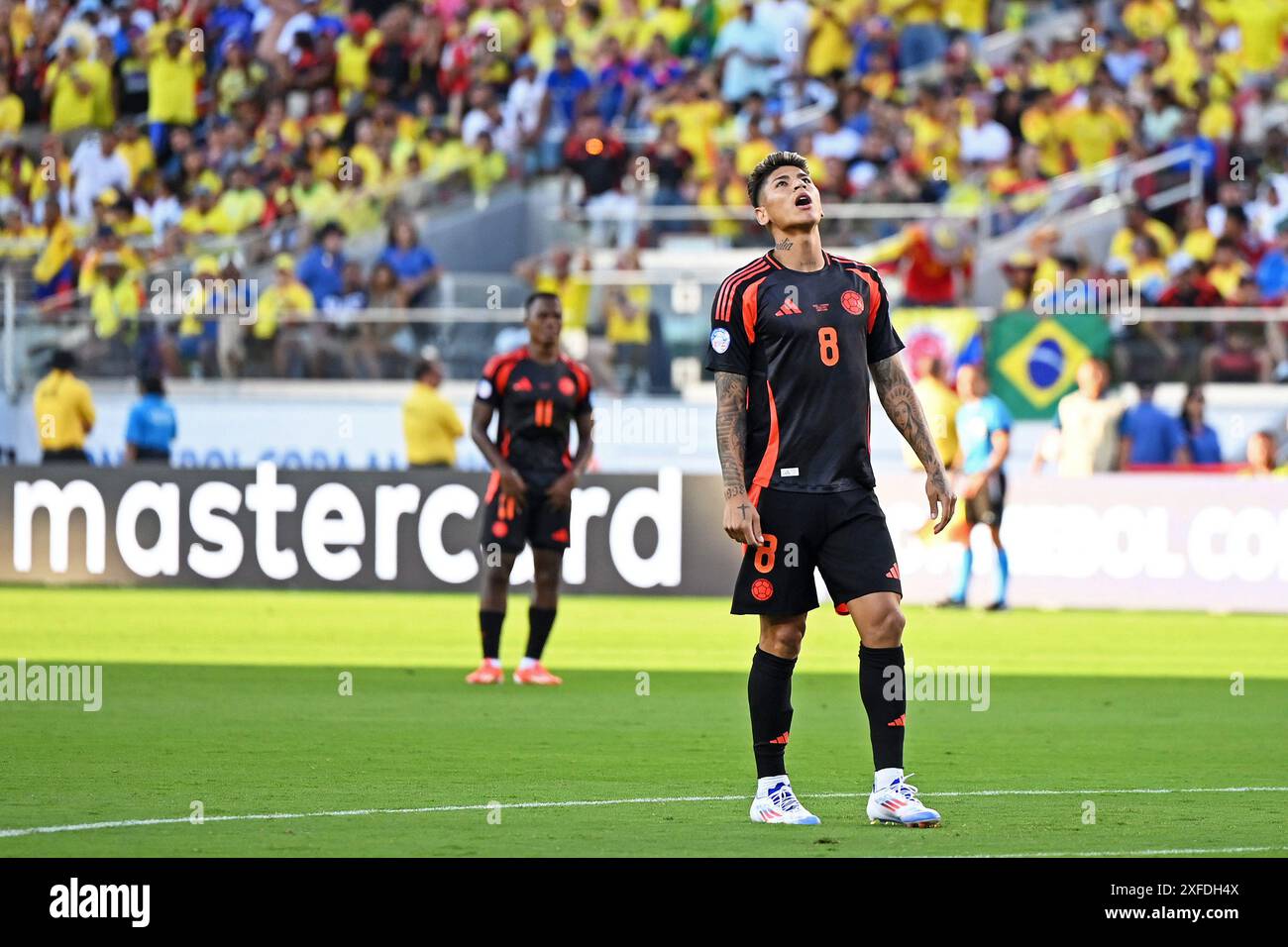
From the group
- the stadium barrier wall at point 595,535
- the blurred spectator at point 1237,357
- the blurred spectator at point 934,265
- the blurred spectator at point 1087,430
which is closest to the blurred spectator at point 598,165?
the blurred spectator at point 934,265

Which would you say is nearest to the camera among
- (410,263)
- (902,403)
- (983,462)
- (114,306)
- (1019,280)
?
(902,403)

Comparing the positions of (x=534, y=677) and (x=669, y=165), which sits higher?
(x=669, y=165)

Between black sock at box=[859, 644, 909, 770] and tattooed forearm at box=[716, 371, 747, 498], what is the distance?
0.78 meters

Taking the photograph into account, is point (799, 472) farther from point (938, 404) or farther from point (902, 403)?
point (938, 404)

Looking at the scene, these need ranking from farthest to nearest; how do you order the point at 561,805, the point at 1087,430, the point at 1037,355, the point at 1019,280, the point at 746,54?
the point at 746,54
the point at 1019,280
the point at 1037,355
the point at 1087,430
the point at 561,805

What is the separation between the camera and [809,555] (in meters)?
8.30

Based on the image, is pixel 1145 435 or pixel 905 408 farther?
pixel 1145 435

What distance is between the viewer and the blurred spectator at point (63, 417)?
23.0m

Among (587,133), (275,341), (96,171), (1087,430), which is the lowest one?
(1087,430)

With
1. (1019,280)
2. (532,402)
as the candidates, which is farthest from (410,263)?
(532,402)

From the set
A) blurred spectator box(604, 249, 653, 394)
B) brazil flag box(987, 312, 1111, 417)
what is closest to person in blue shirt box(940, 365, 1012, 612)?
brazil flag box(987, 312, 1111, 417)

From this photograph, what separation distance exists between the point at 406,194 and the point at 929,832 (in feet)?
61.9

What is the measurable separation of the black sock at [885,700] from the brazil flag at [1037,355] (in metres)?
14.3

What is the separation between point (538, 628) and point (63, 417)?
10.3 m
